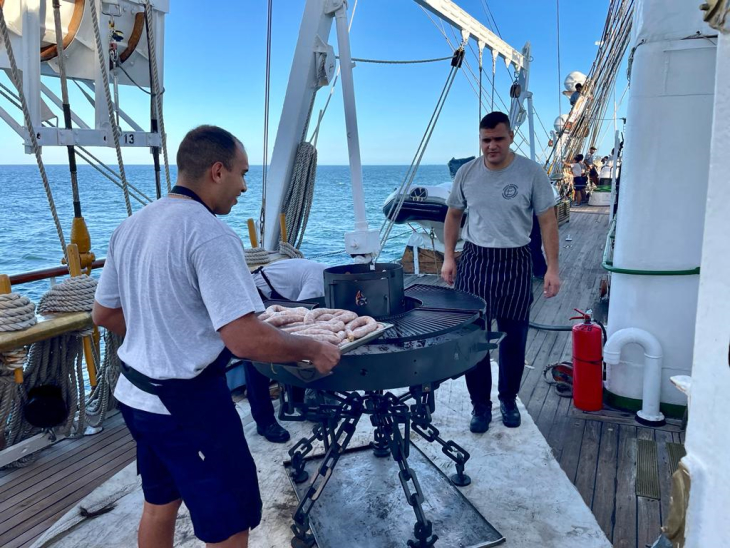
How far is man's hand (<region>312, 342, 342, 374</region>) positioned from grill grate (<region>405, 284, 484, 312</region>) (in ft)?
2.54

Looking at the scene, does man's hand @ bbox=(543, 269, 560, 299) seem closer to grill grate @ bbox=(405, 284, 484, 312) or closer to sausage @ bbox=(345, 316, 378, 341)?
grill grate @ bbox=(405, 284, 484, 312)

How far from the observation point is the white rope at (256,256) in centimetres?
409

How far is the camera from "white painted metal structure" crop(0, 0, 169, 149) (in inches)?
123

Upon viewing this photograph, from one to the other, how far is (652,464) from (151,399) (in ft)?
7.95

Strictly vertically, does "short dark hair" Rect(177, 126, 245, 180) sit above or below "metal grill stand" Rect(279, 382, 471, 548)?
above

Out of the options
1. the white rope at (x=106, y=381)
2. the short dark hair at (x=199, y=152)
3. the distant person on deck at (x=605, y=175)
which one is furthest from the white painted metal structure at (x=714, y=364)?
the distant person on deck at (x=605, y=175)

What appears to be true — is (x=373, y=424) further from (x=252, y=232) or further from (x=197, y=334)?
(x=252, y=232)

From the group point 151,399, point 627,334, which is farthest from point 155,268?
point 627,334

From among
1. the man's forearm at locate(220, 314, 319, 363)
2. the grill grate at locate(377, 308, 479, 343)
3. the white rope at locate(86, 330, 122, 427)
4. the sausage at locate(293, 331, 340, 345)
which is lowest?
the white rope at locate(86, 330, 122, 427)

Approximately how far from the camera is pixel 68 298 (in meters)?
3.06

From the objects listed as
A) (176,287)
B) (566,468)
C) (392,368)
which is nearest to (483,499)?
(566,468)

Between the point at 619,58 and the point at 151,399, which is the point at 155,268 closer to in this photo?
the point at 151,399

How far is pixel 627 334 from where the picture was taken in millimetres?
3301

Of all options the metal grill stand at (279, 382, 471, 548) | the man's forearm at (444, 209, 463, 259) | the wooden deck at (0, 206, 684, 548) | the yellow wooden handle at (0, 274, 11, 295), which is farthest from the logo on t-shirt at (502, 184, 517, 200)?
the yellow wooden handle at (0, 274, 11, 295)
